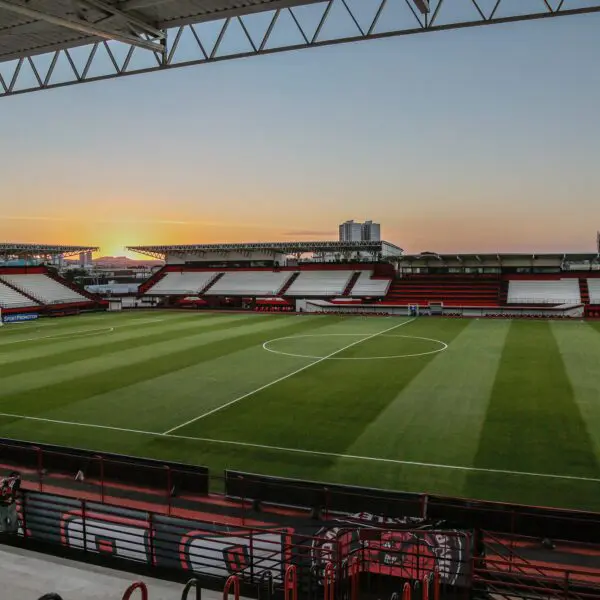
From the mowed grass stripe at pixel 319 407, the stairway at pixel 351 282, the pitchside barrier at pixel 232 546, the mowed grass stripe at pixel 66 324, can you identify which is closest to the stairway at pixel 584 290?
the stairway at pixel 351 282

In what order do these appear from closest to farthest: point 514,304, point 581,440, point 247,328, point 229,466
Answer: point 229,466 → point 581,440 → point 247,328 → point 514,304

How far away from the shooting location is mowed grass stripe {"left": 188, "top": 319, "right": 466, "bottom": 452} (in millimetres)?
15289

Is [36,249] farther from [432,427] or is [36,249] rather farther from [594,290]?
[594,290]

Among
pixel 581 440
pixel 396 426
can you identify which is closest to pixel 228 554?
pixel 396 426

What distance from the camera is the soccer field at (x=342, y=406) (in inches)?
510

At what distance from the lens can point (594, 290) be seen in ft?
175

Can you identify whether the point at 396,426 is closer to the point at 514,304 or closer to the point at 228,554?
the point at 228,554

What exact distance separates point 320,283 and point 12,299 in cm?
3178

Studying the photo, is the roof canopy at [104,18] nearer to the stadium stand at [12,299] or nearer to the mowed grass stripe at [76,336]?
the mowed grass stripe at [76,336]

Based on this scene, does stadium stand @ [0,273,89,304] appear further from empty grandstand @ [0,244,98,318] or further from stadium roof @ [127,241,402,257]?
stadium roof @ [127,241,402,257]

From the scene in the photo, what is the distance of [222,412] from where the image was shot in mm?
17641

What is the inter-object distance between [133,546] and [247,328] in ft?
104

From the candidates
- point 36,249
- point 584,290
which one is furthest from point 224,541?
point 36,249

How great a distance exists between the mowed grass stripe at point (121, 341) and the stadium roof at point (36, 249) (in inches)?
1000
